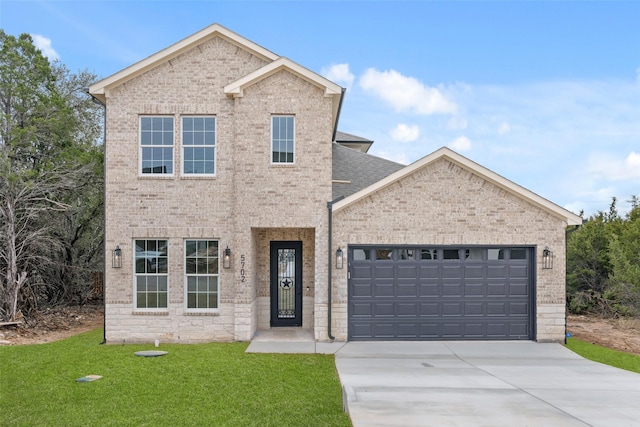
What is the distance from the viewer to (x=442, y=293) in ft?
37.7

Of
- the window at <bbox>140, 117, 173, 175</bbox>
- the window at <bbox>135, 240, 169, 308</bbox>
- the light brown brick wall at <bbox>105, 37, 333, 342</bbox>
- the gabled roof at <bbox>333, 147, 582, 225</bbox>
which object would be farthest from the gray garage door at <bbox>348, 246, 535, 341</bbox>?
the window at <bbox>140, 117, 173, 175</bbox>

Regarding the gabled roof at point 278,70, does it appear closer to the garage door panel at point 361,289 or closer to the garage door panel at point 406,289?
the garage door panel at point 361,289

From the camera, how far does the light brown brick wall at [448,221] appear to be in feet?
36.9

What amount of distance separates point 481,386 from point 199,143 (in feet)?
29.6

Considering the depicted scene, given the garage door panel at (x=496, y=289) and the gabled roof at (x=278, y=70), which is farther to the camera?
the garage door panel at (x=496, y=289)

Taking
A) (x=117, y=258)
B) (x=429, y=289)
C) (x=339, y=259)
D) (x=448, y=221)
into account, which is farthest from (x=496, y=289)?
(x=117, y=258)

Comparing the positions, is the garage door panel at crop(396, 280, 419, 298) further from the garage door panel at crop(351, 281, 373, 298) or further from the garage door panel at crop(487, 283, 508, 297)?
the garage door panel at crop(487, 283, 508, 297)

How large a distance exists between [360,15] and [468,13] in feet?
12.2

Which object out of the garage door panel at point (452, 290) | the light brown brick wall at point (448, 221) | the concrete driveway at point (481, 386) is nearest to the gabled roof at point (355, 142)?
the light brown brick wall at point (448, 221)

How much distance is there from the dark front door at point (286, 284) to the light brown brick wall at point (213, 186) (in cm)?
139

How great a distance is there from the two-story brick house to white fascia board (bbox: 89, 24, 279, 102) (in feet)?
0.13

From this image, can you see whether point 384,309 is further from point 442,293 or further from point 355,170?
point 355,170

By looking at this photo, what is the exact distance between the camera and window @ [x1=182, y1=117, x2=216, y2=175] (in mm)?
11445

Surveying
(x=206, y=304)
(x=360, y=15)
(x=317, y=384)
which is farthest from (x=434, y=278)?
(x=360, y=15)
